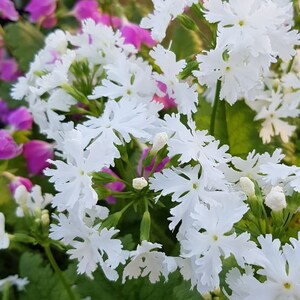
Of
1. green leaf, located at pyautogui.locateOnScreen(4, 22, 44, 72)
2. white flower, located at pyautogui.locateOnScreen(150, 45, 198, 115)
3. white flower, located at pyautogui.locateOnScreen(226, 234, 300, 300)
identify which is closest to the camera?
white flower, located at pyautogui.locateOnScreen(226, 234, 300, 300)

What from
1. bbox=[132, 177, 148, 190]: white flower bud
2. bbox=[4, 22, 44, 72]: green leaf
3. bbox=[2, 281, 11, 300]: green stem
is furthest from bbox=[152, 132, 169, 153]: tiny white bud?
bbox=[4, 22, 44, 72]: green leaf

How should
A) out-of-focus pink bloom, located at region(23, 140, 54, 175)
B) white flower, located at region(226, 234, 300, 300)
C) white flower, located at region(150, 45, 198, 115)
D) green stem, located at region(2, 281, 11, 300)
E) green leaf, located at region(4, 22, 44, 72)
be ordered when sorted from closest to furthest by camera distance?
1. white flower, located at region(226, 234, 300, 300)
2. white flower, located at region(150, 45, 198, 115)
3. green stem, located at region(2, 281, 11, 300)
4. out-of-focus pink bloom, located at region(23, 140, 54, 175)
5. green leaf, located at region(4, 22, 44, 72)

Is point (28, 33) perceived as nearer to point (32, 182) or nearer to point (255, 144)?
point (32, 182)

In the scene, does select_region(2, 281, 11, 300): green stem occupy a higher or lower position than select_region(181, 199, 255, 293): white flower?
lower

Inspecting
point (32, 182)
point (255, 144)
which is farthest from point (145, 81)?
point (32, 182)

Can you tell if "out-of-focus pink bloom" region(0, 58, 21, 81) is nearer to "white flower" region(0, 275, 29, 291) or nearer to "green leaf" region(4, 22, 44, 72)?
"green leaf" region(4, 22, 44, 72)

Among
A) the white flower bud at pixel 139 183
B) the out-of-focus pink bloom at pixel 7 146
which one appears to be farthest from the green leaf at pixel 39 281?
the white flower bud at pixel 139 183

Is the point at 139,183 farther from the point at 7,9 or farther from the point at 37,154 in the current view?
the point at 7,9
